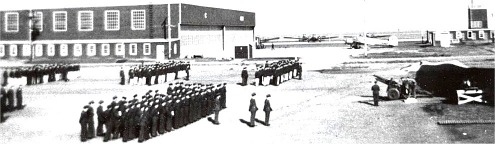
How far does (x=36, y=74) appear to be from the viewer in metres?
32.5

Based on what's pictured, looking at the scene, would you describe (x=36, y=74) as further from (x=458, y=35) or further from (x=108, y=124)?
(x=458, y=35)

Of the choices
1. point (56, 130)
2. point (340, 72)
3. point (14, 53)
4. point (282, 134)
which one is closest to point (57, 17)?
point (14, 53)

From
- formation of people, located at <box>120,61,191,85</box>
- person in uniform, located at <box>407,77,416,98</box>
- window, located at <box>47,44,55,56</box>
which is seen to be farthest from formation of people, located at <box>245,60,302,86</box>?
window, located at <box>47,44,55,56</box>

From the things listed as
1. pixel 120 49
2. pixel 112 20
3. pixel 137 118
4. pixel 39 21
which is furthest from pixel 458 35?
pixel 137 118

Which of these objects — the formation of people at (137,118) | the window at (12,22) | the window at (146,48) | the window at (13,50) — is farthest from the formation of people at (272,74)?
the window at (13,50)

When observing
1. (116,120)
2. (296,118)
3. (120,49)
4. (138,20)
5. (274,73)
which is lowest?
(296,118)

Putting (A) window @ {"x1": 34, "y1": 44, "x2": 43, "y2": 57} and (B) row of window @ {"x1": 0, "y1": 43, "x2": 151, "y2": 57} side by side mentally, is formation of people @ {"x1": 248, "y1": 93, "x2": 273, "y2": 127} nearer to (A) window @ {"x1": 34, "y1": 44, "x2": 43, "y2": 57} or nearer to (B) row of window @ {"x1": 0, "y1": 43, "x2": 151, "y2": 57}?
(B) row of window @ {"x1": 0, "y1": 43, "x2": 151, "y2": 57}

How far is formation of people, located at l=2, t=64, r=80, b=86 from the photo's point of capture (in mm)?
30781

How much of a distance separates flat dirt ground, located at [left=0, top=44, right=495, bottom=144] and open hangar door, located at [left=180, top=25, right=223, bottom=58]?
2654cm

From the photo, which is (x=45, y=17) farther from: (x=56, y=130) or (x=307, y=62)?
(x=56, y=130)

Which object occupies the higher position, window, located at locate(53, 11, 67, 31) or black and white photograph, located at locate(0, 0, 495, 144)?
window, located at locate(53, 11, 67, 31)

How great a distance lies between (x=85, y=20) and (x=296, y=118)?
142 ft

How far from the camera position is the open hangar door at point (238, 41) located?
59719 mm

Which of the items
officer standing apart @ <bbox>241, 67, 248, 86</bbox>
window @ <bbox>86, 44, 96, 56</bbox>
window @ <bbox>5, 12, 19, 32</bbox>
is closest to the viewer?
officer standing apart @ <bbox>241, 67, 248, 86</bbox>
